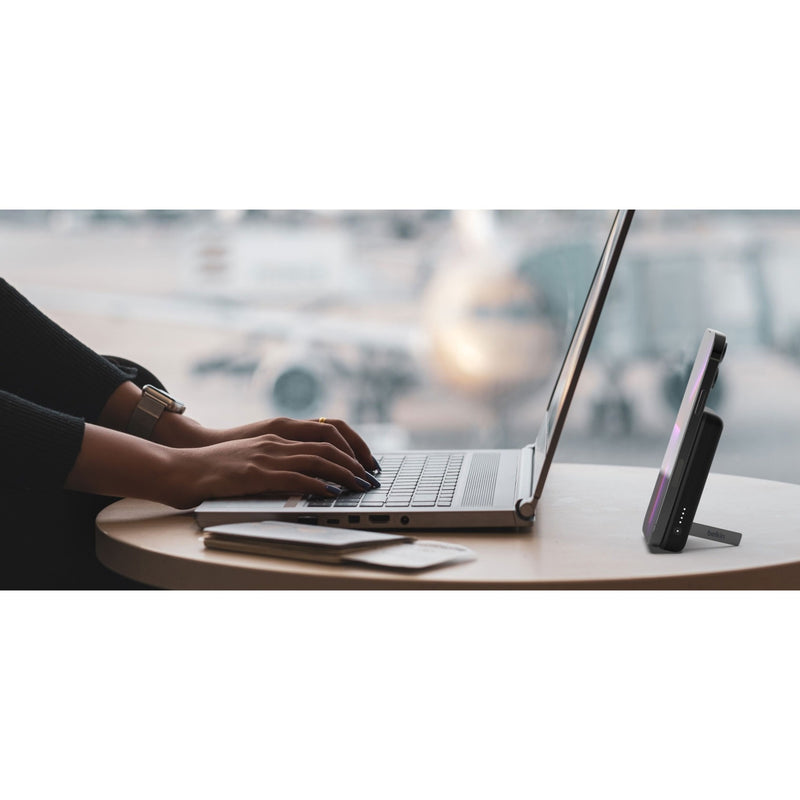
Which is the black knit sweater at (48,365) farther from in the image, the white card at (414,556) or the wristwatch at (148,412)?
the white card at (414,556)

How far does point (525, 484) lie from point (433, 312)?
12.8 feet

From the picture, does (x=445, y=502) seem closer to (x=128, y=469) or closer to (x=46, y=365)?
(x=128, y=469)

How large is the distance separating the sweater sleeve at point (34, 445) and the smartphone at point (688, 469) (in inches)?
23.8

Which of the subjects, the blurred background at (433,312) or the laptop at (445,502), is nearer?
the laptop at (445,502)

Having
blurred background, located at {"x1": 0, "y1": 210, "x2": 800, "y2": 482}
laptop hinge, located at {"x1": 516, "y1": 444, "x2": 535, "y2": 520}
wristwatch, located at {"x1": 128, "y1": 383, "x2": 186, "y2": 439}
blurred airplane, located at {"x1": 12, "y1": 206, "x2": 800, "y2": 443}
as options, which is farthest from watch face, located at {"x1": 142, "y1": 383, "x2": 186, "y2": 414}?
blurred airplane, located at {"x1": 12, "y1": 206, "x2": 800, "y2": 443}

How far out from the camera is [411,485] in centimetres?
108

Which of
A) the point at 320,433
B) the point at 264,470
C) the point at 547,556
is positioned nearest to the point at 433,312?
the point at 320,433

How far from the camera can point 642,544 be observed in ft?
2.97

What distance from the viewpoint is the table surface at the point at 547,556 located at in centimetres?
76

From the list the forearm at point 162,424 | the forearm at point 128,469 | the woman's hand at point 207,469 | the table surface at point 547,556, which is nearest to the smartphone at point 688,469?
the table surface at point 547,556

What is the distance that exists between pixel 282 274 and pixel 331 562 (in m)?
4.23

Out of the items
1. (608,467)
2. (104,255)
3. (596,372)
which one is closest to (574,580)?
(608,467)

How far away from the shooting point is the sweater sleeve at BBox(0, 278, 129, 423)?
122 cm

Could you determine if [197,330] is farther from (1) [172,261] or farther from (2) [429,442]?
(2) [429,442]
